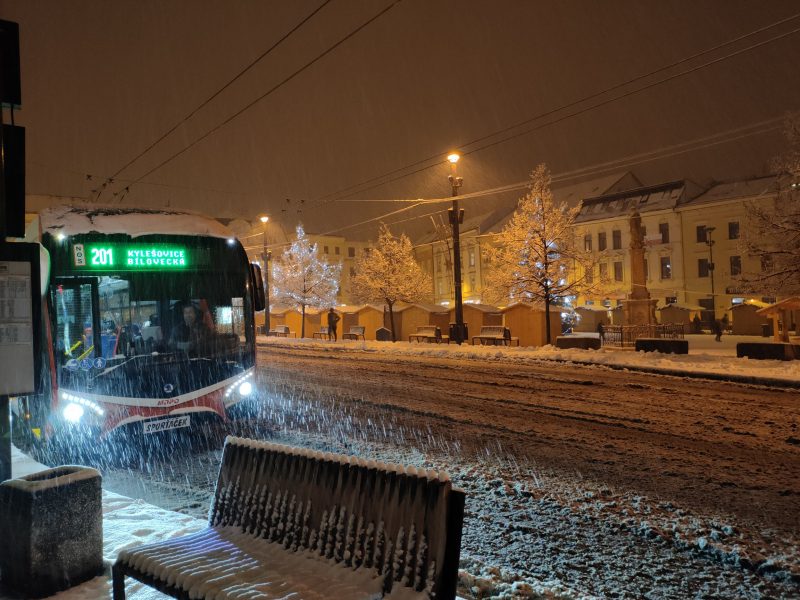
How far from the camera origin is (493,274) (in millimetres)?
31844

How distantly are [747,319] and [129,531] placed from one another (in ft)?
133

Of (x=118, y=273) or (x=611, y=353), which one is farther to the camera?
(x=611, y=353)

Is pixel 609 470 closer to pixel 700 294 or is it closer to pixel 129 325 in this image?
pixel 129 325

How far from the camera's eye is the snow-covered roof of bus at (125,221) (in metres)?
7.67

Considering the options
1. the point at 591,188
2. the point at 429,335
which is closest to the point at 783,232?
the point at 429,335

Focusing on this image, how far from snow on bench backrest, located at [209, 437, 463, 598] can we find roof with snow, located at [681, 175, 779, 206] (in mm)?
51303

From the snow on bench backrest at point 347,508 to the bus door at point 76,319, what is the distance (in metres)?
4.63

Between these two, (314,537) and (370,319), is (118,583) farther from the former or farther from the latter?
(370,319)

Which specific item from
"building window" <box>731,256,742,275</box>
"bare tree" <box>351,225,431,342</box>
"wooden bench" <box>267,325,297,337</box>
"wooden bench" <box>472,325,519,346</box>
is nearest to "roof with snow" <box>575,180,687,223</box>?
"building window" <box>731,256,742,275</box>

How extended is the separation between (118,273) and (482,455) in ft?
17.3

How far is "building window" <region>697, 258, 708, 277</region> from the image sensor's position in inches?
1986

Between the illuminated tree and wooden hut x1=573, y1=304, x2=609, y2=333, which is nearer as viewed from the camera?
wooden hut x1=573, y1=304, x2=609, y2=333

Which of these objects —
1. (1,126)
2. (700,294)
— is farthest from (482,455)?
(700,294)

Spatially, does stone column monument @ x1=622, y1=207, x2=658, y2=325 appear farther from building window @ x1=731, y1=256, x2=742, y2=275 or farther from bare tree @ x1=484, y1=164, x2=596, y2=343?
building window @ x1=731, y1=256, x2=742, y2=275
